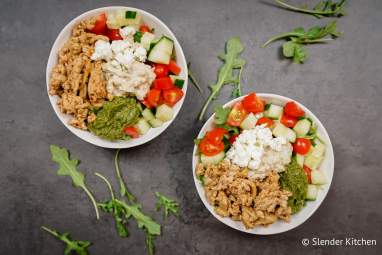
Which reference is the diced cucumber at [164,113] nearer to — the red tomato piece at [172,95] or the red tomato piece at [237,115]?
the red tomato piece at [172,95]

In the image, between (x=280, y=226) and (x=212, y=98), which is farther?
(x=212, y=98)

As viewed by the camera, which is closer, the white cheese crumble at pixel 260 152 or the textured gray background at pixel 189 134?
the white cheese crumble at pixel 260 152

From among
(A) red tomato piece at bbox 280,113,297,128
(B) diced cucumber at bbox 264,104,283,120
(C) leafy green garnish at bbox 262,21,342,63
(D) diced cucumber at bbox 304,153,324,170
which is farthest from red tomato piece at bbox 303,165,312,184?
(C) leafy green garnish at bbox 262,21,342,63

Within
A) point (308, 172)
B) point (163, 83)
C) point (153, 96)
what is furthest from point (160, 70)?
point (308, 172)

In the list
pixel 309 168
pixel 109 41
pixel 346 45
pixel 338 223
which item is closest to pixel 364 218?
pixel 338 223

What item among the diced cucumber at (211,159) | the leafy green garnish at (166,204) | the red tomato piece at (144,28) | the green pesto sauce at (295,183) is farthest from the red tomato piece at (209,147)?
the red tomato piece at (144,28)

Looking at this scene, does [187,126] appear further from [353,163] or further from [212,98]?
[353,163]

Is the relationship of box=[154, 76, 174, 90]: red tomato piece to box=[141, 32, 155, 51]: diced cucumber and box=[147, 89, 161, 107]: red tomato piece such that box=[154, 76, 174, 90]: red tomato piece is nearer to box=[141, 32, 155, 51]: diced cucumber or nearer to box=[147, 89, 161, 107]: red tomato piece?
box=[147, 89, 161, 107]: red tomato piece
